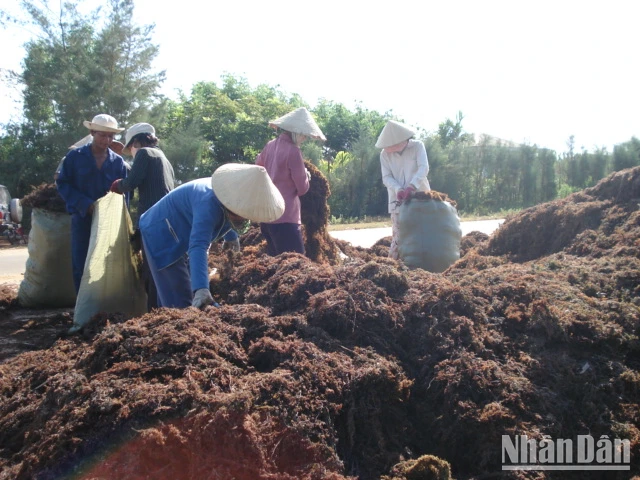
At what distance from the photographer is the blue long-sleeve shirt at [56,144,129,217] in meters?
4.61

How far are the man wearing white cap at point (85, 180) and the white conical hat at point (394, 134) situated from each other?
2760 mm

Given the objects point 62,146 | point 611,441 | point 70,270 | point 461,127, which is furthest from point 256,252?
point 461,127

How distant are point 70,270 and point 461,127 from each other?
84.3ft

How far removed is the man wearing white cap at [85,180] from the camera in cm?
462

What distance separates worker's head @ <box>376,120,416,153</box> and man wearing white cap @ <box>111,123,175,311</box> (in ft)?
8.07

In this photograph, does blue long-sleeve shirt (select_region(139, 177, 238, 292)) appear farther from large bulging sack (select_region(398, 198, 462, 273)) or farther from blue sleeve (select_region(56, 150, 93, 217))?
large bulging sack (select_region(398, 198, 462, 273))

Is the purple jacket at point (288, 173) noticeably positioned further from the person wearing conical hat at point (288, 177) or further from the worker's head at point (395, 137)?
the worker's head at point (395, 137)

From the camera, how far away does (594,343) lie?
10.6 feet

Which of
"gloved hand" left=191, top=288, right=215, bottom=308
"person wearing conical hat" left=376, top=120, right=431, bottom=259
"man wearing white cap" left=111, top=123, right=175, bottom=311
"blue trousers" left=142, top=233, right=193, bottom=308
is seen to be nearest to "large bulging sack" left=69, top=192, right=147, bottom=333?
"man wearing white cap" left=111, top=123, right=175, bottom=311

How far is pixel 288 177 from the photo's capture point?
518 cm

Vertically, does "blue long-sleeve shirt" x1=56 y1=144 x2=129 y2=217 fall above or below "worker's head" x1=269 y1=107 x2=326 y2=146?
below

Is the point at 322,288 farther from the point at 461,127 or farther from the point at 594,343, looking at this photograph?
the point at 461,127

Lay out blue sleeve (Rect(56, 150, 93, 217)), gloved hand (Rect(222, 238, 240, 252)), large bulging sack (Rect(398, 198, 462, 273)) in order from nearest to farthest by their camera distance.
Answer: gloved hand (Rect(222, 238, 240, 252)) < blue sleeve (Rect(56, 150, 93, 217)) < large bulging sack (Rect(398, 198, 462, 273))

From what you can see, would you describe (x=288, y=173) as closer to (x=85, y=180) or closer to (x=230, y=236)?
(x=230, y=236)
